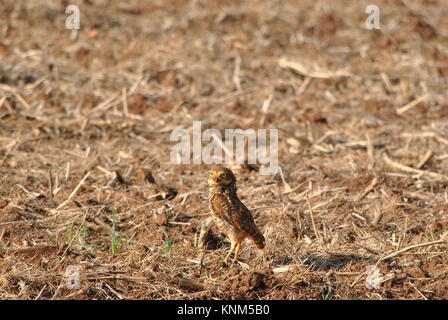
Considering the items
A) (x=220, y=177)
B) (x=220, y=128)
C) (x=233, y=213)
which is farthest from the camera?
(x=220, y=128)

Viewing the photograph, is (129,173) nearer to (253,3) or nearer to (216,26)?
(216,26)

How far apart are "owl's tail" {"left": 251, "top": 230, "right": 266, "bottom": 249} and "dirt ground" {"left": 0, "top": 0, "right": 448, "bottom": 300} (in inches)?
8.1

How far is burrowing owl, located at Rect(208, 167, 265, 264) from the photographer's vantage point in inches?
246

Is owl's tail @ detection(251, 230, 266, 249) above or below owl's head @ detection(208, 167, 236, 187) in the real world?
below

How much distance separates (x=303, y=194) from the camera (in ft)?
26.3

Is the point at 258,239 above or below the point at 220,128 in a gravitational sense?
above

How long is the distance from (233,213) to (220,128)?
3.83 metres

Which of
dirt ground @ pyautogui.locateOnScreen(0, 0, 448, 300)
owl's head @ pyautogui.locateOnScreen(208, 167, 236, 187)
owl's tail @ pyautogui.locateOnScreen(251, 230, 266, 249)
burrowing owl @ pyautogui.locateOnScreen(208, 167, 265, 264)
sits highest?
owl's head @ pyautogui.locateOnScreen(208, 167, 236, 187)

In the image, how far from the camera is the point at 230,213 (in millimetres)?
6305

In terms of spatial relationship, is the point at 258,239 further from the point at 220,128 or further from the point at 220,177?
the point at 220,128

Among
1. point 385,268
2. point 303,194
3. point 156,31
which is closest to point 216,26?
point 156,31

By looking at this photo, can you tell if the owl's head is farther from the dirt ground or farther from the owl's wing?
the dirt ground

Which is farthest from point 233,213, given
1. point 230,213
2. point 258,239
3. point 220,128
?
point 220,128

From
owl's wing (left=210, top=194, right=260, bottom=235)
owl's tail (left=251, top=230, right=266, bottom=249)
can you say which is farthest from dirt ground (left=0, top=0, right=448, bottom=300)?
owl's wing (left=210, top=194, right=260, bottom=235)
